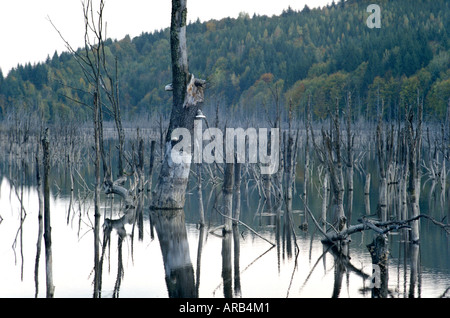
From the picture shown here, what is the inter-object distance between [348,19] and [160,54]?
3678cm

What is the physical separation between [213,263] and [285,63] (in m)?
90.9

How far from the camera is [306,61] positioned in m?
92.6

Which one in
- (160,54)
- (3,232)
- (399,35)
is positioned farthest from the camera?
(160,54)

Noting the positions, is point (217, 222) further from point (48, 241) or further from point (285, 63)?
point (285, 63)

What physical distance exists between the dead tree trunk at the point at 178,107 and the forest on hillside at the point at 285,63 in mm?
43805

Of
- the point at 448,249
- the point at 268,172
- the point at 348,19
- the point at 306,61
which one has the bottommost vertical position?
the point at 448,249

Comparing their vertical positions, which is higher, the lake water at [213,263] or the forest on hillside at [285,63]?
the forest on hillside at [285,63]

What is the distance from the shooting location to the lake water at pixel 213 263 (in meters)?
6.32

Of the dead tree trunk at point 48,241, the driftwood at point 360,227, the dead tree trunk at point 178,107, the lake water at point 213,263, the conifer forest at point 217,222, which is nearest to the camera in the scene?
the dead tree trunk at point 48,241

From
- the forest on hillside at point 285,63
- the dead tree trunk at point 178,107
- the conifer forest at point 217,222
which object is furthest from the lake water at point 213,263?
the forest on hillside at point 285,63

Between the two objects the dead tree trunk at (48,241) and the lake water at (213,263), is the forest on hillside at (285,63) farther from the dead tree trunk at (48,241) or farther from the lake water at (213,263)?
the dead tree trunk at (48,241)

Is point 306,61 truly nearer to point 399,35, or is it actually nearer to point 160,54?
point 399,35

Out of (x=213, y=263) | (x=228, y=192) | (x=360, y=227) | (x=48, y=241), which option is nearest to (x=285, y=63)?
(x=228, y=192)
